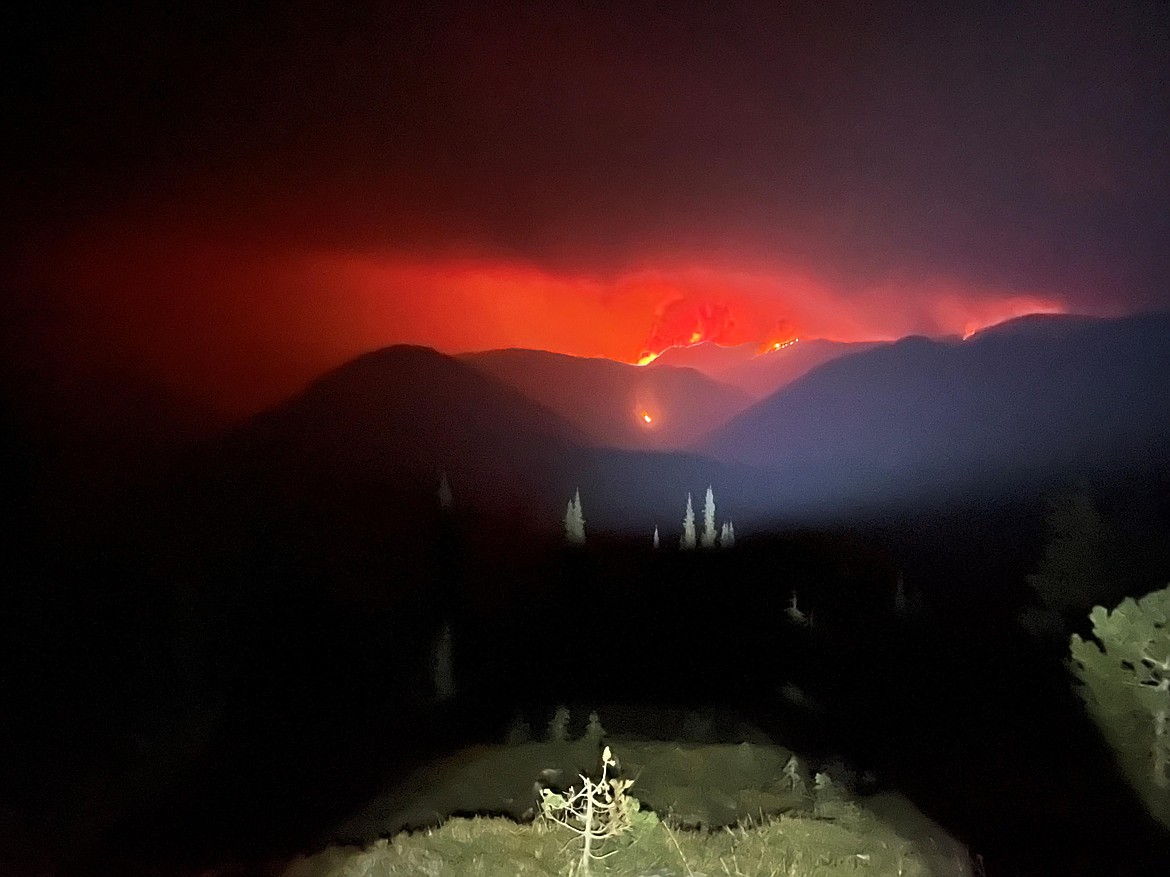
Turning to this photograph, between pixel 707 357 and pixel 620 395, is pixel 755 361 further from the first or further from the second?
pixel 620 395

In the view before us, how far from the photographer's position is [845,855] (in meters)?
1.81

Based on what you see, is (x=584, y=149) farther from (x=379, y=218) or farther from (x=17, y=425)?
(x=17, y=425)

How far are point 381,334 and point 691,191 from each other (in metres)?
0.87

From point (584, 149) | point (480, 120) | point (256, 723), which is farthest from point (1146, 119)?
point (256, 723)

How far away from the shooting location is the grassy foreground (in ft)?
5.80

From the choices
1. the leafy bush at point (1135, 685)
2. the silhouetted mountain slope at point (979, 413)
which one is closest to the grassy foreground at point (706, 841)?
the leafy bush at point (1135, 685)

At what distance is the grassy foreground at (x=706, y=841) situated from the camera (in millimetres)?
1769

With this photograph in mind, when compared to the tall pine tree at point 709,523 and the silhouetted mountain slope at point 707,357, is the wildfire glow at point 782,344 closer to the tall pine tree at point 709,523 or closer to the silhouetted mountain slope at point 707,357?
the silhouetted mountain slope at point 707,357

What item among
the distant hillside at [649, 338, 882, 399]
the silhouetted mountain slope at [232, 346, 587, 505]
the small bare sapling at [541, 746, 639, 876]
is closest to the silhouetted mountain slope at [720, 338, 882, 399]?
the distant hillside at [649, 338, 882, 399]

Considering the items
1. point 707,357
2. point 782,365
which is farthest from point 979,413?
point 707,357

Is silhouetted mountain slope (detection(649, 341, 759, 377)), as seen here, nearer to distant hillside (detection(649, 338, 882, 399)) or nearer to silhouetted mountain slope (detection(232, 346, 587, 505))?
distant hillside (detection(649, 338, 882, 399))

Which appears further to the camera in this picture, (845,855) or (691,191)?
(691,191)

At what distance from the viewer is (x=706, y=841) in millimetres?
1860

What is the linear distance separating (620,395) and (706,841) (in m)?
1.07
